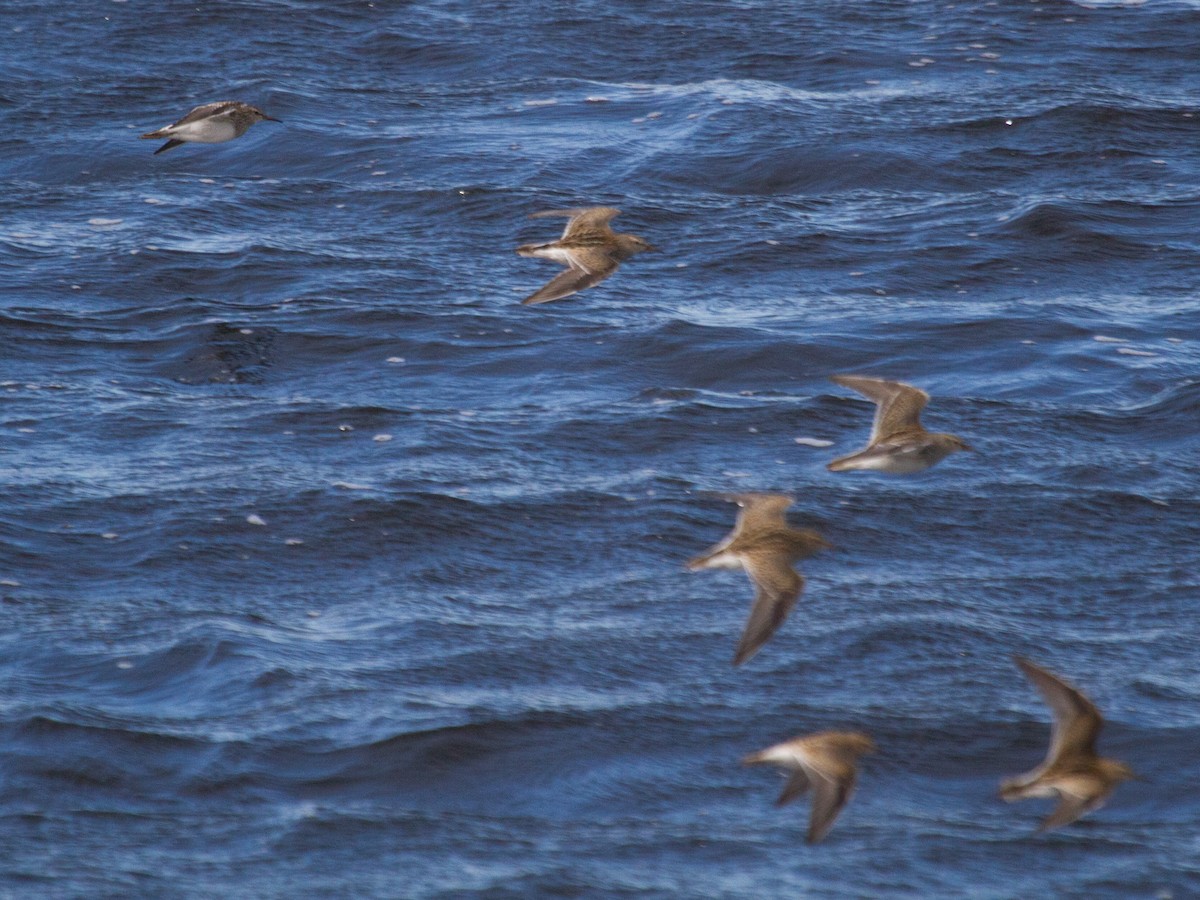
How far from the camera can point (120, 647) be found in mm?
9297

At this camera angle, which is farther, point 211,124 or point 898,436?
point 211,124

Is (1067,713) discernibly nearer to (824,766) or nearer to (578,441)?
(824,766)

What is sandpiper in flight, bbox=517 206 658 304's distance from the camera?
8.90 metres

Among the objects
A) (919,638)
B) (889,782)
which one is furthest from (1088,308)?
(889,782)

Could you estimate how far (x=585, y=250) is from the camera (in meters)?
9.38

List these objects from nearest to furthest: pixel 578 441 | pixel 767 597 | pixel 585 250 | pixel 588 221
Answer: pixel 767 597
pixel 585 250
pixel 588 221
pixel 578 441

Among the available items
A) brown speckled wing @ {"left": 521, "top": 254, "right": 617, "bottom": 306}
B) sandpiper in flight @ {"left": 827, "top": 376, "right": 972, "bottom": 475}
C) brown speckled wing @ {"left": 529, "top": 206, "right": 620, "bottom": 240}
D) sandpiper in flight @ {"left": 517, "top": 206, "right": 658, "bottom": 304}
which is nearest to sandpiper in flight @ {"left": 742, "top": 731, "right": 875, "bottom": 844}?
sandpiper in flight @ {"left": 827, "top": 376, "right": 972, "bottom": 475}

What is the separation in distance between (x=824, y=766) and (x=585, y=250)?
3.55 m

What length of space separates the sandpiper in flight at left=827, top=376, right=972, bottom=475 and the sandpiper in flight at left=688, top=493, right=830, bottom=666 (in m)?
0.52

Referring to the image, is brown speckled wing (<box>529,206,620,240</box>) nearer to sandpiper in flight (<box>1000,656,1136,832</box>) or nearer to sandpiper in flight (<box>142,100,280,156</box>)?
sandpiper in flight (<box>142,100,280,156</box>)

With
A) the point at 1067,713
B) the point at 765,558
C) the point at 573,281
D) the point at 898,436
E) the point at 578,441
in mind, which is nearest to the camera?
the point at 1067,713

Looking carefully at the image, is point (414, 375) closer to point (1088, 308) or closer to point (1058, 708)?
point (1088, 308)

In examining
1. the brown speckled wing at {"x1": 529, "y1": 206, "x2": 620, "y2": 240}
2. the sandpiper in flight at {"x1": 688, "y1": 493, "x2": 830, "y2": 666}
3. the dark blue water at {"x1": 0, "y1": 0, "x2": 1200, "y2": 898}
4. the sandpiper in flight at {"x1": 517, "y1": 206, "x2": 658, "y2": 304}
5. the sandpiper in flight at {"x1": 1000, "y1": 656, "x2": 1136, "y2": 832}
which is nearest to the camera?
the sandpiper in flight at {"x1": 1000, "y1": 656, "x2": 1136, "y2": 832}

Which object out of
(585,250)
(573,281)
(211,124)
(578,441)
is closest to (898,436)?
(573,281)
